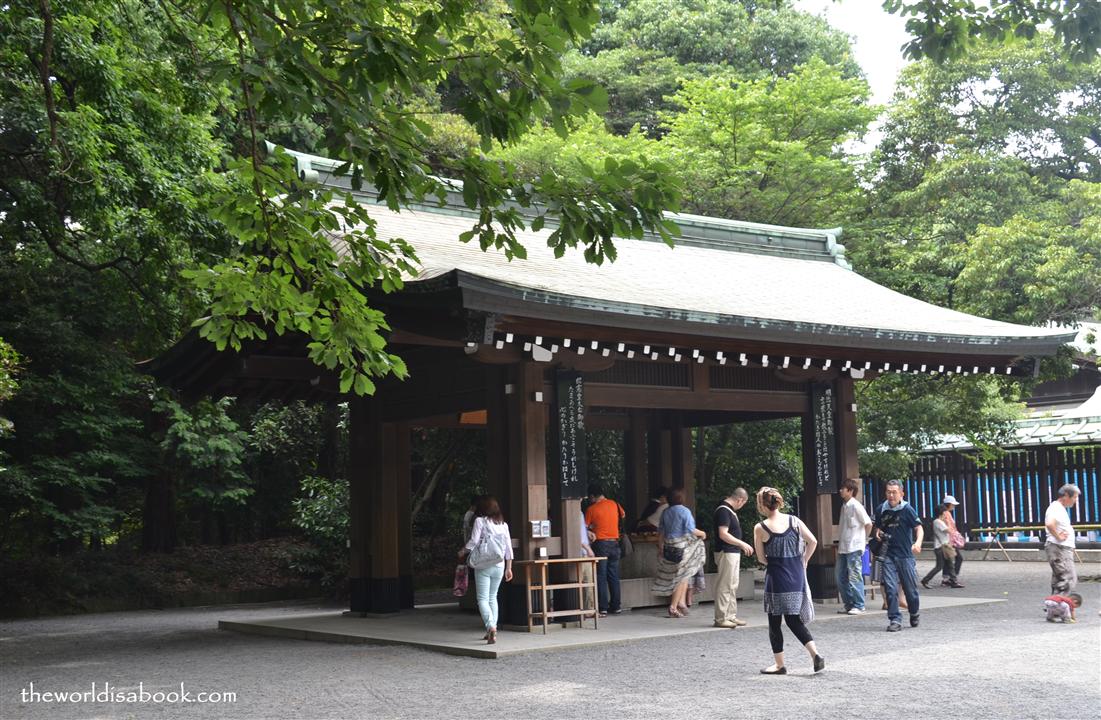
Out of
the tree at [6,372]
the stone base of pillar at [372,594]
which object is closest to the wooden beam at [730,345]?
the stone base of pillar at [372,594]

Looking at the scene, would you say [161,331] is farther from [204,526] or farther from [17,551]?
[204,526]

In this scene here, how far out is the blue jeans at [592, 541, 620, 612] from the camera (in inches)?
550

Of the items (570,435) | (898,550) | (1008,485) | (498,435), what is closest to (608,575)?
(570,435)

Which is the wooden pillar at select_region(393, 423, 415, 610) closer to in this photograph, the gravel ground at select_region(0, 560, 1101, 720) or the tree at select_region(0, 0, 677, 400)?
the gravel ground at select_region(0, 560, 1101, 720)

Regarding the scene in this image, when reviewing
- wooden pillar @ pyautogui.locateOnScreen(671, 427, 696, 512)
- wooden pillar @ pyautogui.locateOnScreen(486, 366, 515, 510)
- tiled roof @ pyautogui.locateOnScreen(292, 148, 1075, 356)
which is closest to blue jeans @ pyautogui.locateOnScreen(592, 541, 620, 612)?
wooden pillar @ pyautogui.locateOnScreen(486, 366, 515, 510)

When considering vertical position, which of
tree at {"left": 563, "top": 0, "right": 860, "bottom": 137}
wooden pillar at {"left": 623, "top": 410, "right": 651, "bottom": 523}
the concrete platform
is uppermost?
tree at {"left": 563, "top": 0, "right": 860, "bottom": 137}

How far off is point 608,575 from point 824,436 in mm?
3511

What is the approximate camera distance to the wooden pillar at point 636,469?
17.8 meters

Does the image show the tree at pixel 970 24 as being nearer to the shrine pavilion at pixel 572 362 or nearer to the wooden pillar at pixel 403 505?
the shrine pavilion at pixel 572 362

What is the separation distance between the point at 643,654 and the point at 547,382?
338cm

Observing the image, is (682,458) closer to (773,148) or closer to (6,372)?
(773,148)

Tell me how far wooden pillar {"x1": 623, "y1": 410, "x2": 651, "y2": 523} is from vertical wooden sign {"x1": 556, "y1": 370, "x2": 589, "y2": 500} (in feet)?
16.6

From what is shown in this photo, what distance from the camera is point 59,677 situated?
10156 millimetres

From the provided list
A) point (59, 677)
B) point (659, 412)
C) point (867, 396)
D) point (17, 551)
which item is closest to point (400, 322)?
point (59, 677)
